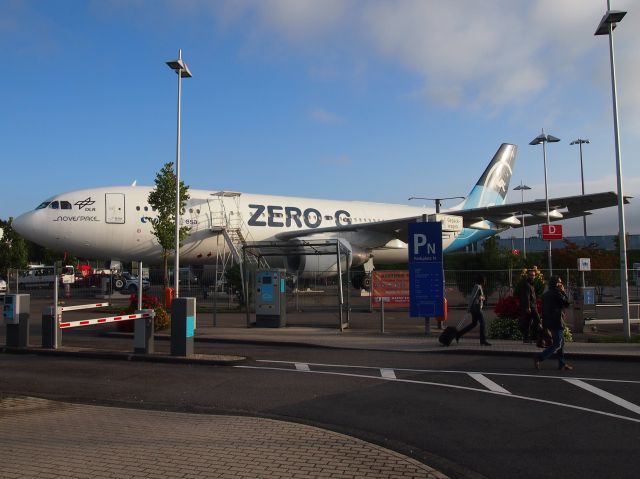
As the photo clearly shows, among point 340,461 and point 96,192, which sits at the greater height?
point 96,192

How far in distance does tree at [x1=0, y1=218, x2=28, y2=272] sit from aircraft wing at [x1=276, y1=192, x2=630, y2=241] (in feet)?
96.6

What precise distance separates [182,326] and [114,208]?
53.0ft

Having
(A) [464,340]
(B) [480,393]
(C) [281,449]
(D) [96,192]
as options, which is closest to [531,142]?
(A) [464,340]

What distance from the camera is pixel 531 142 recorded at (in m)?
29.8

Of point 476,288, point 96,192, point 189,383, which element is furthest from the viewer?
point 96,192

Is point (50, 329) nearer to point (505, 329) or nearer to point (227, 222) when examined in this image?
point (505, 329)

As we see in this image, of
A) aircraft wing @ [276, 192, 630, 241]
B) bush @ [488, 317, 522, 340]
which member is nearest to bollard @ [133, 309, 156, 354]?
bush @ [488, 317, 522, 340]

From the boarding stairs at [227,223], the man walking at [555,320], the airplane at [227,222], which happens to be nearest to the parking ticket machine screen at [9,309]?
the airplane at [227,222]

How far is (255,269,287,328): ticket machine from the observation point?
17.6m

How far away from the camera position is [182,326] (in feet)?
38.0

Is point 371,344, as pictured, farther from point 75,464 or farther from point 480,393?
point 75,464

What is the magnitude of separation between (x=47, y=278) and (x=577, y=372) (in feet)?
129

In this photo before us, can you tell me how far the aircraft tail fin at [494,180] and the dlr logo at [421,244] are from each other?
2317cm

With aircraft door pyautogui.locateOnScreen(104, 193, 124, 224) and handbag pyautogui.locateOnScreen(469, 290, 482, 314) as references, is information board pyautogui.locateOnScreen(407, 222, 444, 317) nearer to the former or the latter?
handbag pyautogui.locateOnScreen(469, 290, 482, 314)
